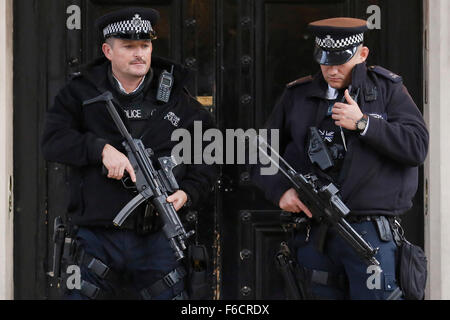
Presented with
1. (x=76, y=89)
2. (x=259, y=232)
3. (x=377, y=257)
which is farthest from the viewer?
(x=259, y=232)

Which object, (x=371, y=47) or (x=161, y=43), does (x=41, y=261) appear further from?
(x=371, y=47)

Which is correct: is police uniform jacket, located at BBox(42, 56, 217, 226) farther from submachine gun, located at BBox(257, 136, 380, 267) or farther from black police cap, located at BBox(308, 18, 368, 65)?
black police cap, located at BBox(308, 18, 368, 65)

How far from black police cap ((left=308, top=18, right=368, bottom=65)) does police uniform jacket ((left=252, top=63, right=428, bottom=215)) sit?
9 cm

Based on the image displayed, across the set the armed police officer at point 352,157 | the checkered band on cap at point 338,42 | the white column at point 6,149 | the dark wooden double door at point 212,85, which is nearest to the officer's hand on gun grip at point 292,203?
the armed police officer at point 352,157

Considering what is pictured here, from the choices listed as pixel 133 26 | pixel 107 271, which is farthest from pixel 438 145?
pixel 107 271

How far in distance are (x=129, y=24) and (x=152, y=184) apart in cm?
80

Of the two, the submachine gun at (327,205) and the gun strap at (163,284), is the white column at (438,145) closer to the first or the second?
the submachine gun at (327,205)

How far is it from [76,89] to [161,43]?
801 millimetres

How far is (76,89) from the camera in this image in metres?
5.68

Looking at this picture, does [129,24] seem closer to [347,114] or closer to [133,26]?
[133,26]

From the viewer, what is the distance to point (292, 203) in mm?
5477

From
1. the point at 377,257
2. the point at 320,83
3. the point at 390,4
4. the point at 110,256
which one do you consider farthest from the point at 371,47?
the point at 110,256

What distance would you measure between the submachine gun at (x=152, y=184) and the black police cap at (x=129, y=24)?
12.0 inches

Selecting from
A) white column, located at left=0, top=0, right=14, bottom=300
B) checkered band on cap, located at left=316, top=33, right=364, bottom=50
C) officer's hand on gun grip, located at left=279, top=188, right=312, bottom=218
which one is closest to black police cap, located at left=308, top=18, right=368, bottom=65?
checkered band on cap, located at left=316, top=33, right=364, bottom=50
